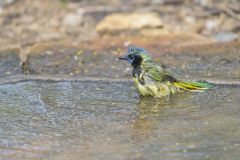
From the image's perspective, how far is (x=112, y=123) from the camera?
17.9 feet

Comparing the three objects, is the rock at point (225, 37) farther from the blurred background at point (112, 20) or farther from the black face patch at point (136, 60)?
the black face patch at point (136, 60)

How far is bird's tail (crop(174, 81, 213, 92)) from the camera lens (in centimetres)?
641

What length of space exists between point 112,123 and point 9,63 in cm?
247

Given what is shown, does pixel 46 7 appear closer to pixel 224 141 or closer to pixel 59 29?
pixel 59 29

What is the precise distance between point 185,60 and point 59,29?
2.10m

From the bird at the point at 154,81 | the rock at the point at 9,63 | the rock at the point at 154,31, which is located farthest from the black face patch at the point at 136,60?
the rock at the point at 154,31

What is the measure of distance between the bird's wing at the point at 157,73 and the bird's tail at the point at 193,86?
74 mm

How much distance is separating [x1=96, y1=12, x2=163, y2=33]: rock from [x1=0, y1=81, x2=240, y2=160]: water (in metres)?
1.88

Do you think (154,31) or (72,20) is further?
(72,20)

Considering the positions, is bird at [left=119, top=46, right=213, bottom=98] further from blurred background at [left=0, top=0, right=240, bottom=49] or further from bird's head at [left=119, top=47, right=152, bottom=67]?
blurred background at [left=0, top=0, right=240, bottom=49]

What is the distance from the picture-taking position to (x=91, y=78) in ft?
22.8

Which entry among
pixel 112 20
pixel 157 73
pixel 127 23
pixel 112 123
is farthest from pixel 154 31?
pixel 112 123

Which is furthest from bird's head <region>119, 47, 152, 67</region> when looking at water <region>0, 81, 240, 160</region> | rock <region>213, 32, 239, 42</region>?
rock <region>213, 32, 239, 42</region>

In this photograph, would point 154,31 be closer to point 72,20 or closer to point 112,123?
point 72,20
